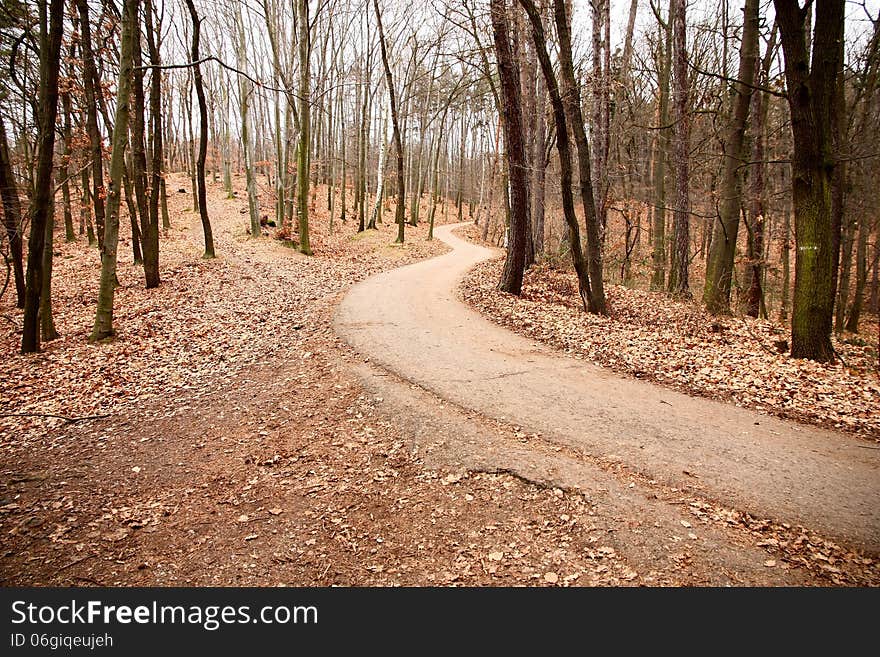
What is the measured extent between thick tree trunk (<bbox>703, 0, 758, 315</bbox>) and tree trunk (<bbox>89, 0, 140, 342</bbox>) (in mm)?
12571

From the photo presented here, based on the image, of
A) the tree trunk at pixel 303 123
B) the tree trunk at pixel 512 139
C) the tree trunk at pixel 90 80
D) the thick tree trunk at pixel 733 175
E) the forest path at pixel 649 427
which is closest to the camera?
the forest path at pixel 649 427

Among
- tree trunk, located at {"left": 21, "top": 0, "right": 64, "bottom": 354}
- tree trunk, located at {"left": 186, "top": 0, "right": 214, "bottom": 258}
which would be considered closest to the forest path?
tree trunk, located at {"left": 21, "top": 0, "right": 64, "bottom": 354}

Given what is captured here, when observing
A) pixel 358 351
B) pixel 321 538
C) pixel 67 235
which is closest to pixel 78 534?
pixel 321 538

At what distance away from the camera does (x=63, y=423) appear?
638 centimetres

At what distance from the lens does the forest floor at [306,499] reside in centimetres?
354

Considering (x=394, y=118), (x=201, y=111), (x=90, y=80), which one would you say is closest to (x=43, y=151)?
(x=90, y=80)

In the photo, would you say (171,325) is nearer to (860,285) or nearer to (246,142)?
(246,142)

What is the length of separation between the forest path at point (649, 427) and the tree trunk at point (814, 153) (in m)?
2.99

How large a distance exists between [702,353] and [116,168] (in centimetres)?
1176

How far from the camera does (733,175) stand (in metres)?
11.2

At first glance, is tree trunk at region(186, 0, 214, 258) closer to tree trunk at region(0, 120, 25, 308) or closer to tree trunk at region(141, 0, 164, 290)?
tree trunk at region(141, 0, 164, 290)

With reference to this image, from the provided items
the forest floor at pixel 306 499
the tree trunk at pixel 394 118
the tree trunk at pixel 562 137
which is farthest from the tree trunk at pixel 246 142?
the tree trunk at pixel 562 137

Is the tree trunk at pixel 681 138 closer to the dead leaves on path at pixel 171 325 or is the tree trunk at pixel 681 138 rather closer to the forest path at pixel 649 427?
the forest path at pixel 649 427

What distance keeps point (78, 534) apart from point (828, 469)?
23.3 feet
